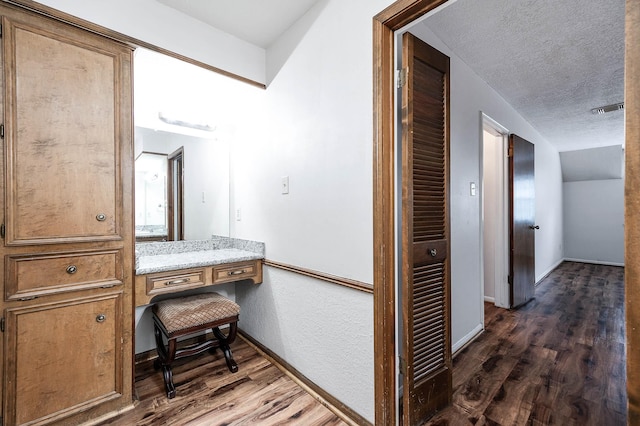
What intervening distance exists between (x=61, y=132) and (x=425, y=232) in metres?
1.97

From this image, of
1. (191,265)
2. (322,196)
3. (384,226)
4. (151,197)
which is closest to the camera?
(384,226)

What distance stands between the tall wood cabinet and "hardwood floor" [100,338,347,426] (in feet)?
0.73

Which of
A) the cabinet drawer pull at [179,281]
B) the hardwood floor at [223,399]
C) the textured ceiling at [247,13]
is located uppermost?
the textured ceiling at [247,13]

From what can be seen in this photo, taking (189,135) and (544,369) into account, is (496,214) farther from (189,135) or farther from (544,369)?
(189,135)

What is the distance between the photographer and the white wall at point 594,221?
18.8 ft

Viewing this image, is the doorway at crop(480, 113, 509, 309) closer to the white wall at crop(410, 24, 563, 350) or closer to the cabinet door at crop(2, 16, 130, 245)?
the white wall at crop(410, 24, 563, 350)

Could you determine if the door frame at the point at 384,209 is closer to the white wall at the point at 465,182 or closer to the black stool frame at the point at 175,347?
the white wall at the point at 465,182

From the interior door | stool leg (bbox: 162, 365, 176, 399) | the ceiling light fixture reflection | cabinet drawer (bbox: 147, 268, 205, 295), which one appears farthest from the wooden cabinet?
A: the interior door

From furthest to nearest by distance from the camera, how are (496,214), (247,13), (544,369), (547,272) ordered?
(547,272) → (496,214) → (544,369) → (247,13)

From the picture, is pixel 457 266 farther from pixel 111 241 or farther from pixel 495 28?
pixel 111 241

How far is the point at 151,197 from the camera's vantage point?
2.31 metres

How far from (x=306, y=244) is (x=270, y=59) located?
4.79ft

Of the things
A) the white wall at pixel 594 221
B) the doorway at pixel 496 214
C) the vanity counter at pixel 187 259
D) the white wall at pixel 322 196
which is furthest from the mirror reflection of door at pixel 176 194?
the white wall at pixel 594 221

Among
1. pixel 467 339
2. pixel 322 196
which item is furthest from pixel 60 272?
pixel 467 339
